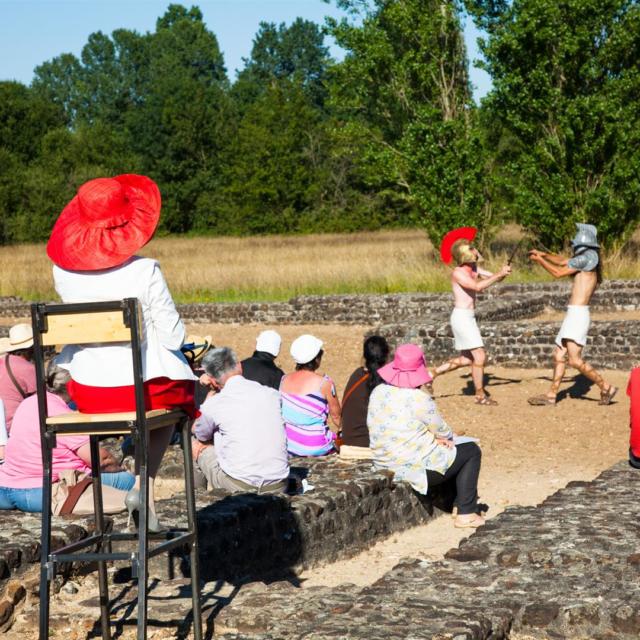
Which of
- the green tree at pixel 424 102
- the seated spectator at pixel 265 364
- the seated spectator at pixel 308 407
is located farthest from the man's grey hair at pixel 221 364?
the green tree at pixel 424 102

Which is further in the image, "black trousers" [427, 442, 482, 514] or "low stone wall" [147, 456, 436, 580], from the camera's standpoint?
"black trousers" [427, 442, 482, 514]

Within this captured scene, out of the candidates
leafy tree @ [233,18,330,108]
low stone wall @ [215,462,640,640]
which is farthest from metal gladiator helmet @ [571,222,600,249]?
leafy tree @ [233,18,330,108]

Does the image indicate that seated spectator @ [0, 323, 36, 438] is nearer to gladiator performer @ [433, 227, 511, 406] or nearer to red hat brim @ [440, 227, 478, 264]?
gladiator performer @ [433, 227, 511, 406]

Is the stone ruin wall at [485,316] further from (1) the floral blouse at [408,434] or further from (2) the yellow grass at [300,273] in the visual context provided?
(1) the floral blouse at [408,434]

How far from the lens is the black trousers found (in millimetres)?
7535

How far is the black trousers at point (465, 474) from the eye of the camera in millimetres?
7535

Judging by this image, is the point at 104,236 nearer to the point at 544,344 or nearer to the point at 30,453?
the point at 30,453

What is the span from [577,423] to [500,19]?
18441 mm

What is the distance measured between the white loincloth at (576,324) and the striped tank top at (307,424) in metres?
3.66

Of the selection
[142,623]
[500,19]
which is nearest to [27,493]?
[142,623]

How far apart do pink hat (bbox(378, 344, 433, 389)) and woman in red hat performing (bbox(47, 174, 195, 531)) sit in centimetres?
319

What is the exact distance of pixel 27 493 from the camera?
6.11m

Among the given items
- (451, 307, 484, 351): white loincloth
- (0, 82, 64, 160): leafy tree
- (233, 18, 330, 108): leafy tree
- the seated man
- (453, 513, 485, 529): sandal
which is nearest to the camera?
the seated man

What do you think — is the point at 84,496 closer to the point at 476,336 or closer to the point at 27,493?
the point at 27,493
